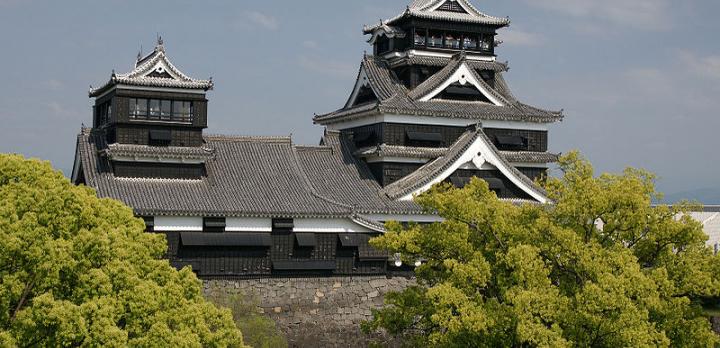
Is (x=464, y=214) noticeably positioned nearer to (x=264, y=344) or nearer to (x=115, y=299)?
(x=264, y=344)


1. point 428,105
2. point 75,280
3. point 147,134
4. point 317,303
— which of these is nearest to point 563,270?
point 75,280

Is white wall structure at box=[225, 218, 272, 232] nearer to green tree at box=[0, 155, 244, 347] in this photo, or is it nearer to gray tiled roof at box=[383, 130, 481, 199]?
gray tiled roof at box=[383, 130, 481, 199]

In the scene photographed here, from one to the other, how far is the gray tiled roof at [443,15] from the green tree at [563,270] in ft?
54.4

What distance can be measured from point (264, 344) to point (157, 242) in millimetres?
7668

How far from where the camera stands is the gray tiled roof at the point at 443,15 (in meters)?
41.5

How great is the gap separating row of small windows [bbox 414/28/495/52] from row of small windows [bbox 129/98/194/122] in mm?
10552

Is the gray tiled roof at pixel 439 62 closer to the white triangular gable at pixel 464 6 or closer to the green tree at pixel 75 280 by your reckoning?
the white triangular gable at pixel 464 6

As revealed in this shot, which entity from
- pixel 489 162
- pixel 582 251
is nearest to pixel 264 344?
pixel 582 251

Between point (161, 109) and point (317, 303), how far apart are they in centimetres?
854

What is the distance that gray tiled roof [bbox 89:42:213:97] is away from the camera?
34.9 m

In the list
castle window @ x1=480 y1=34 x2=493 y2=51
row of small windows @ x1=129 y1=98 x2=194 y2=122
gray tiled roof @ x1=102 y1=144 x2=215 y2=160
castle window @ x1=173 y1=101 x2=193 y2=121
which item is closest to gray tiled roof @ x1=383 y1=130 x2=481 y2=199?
castle window @ x1=480 y1=34 x2=493 y2=51

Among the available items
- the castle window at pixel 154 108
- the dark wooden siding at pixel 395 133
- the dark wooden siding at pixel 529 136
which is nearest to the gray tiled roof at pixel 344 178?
the dark wooden siding at pixel 395 133

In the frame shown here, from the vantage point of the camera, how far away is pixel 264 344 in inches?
1128

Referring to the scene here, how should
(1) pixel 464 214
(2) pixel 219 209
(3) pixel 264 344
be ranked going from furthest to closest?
(2) pixel 219 209, (3) pixel 264 344, (1) pixel 464 214
